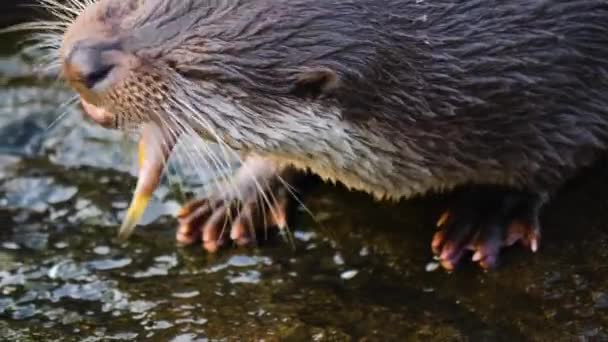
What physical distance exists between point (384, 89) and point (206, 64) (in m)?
0.34

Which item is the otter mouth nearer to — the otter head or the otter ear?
the otter head

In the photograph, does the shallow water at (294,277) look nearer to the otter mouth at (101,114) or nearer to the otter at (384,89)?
the otter at (384,89)

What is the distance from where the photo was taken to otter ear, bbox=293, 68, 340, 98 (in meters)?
2.22

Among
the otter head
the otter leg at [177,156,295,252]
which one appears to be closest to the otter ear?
the otter head

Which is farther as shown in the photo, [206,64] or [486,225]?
[486,225]

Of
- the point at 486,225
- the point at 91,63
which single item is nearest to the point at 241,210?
the point at 486,225

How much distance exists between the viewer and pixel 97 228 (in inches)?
112

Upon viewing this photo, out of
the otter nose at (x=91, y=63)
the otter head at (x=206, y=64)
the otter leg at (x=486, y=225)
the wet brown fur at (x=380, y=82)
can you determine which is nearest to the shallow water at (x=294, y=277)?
the otter leg at (x=486, y=225)

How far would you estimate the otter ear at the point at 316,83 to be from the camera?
7.29 ft

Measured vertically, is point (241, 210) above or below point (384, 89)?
below

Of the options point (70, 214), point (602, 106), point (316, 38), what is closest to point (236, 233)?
point (70, 214)

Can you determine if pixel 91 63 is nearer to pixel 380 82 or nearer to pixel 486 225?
pixel 380 82

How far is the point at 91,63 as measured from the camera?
2.16 m

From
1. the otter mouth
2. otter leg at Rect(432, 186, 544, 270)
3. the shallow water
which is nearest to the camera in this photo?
the otter mouth
